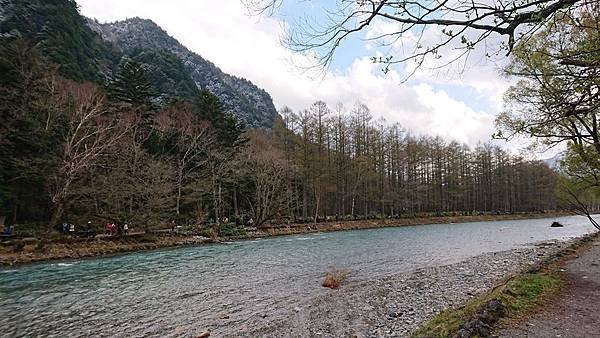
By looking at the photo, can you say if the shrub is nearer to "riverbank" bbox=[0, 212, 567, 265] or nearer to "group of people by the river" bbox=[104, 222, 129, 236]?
"riverbank" bbox=[0, 212, 567, 265]

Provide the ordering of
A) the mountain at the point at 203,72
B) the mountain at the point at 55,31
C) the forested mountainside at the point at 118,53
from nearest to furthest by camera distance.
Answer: the mountain at the point at 55,31 < the forested mountainside at the point at 118,53 < the mountain at the point at 203,72

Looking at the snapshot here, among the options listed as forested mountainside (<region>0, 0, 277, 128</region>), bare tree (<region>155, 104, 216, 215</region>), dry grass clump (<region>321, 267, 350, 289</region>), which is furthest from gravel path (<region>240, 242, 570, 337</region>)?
forested mountainside (<region>0, 0, 277, 128</region>)

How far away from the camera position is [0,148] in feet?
82.8

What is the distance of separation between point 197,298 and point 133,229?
21587 millimetres

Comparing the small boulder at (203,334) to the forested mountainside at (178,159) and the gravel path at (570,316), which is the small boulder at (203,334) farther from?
the forested mountainside at (178,159)

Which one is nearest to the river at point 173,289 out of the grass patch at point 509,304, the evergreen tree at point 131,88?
the grass patch at point 509,304

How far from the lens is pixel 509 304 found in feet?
21.1

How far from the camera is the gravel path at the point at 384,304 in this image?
23.9 feet

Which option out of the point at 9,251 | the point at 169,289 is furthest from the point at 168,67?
the point at 169,289

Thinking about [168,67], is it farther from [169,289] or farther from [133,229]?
[169,289]

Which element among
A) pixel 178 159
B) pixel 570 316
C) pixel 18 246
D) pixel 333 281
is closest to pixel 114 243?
pixel 18 246

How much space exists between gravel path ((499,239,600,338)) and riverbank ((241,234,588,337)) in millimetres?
1720

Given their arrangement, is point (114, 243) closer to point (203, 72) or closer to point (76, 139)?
point (76, 139)

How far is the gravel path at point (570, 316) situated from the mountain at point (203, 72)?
121 meters
